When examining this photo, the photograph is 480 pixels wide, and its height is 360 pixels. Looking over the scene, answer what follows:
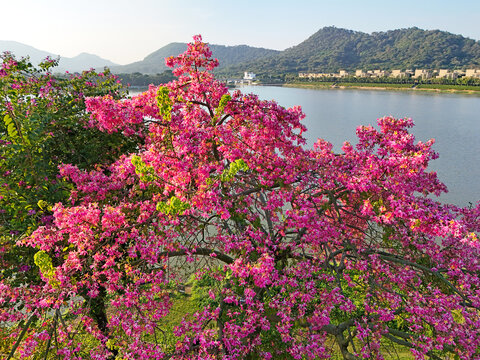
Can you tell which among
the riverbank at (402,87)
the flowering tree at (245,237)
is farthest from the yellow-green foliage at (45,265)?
the riverbank at (402,87)

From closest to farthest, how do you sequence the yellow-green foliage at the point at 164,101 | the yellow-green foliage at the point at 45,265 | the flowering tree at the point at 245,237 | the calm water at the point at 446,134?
the yellow-green foliage at the point at 45,265, the yellow-green foliage at the point at 164,101, the flowering tree at the point at 245,237, the calm water at the point at 446,134

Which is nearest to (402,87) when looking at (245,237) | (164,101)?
(245,237)

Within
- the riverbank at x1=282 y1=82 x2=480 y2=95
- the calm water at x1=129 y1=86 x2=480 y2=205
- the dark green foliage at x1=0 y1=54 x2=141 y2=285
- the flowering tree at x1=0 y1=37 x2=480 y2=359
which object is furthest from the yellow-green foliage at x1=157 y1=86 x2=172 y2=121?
the riverbank at x1=282 y1=82 x2=480 y2=95

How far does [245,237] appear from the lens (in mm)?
5508

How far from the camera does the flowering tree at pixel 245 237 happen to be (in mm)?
4766

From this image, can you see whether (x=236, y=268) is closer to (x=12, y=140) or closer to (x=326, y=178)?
(x=326, y=178)

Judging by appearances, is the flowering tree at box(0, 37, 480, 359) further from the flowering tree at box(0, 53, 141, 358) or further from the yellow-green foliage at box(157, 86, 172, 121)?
the flowering tree at box(0, 53, 141, 358)

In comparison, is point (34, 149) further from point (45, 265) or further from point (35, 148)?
point (45, 265)

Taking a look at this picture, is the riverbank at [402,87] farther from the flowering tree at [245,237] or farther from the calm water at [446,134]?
the flowering tree at [245,237]

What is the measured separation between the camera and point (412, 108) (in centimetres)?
5644

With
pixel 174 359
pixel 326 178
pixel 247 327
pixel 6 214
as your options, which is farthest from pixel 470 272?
pixel 6 214

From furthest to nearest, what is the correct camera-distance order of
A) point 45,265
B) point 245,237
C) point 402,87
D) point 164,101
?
point 402,87 → point 245,237 → point 164,101 → point 45,265

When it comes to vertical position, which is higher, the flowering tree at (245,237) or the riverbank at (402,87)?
the flowering tree at (245,237)

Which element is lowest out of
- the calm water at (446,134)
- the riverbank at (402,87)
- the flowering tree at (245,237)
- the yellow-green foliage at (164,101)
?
the calm water at (446,134)
